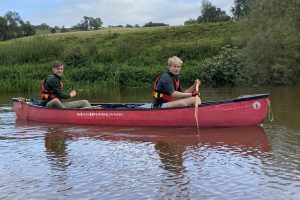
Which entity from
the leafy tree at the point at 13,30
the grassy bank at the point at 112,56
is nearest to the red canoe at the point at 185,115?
the grassy bank at the point at 112,56

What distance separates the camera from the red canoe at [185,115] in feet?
34.6

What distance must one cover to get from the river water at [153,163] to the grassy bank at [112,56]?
62.3 feet

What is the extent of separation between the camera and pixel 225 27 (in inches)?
1870

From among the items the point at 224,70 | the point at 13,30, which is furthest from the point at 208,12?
the point at 224,70

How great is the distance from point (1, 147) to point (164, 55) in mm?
30186

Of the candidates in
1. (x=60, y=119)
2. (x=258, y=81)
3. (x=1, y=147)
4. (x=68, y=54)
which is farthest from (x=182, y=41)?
(x=1, y=147)

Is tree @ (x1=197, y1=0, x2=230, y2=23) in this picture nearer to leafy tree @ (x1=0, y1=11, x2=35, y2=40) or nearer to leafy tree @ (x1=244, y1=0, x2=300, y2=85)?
leafy tree @ (x1=0, y1=11, x2=35, y2=40)

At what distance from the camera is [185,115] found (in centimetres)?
1092

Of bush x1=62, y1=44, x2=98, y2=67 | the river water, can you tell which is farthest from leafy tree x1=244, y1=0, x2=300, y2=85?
the river water

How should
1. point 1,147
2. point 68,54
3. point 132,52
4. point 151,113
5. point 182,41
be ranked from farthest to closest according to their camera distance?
1. point 182,41
2. point 132,52
3. point 68,54
4. point 151,113
5. point 1,147

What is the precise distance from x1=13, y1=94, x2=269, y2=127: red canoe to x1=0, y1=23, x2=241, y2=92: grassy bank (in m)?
16.9

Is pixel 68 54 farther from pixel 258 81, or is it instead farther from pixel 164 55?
pixel 258 81

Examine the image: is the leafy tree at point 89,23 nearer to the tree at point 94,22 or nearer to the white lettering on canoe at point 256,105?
the tree at point 94,22

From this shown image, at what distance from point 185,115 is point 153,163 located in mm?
3438
